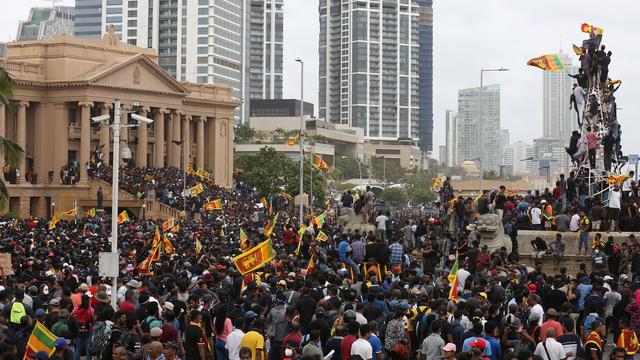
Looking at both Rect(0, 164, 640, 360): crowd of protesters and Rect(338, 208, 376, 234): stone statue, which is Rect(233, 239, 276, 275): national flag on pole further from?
Rect(338, 208, 376, 234): stone statue

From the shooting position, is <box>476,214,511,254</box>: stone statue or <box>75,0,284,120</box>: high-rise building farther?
<box>75,0,284,120</box>: high-rise building

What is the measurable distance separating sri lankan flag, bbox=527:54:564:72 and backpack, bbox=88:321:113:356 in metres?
30.1

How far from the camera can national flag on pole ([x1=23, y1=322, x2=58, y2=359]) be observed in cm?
→ 1658

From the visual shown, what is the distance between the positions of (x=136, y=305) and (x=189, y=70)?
165 meters

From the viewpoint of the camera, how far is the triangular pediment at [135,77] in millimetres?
84625

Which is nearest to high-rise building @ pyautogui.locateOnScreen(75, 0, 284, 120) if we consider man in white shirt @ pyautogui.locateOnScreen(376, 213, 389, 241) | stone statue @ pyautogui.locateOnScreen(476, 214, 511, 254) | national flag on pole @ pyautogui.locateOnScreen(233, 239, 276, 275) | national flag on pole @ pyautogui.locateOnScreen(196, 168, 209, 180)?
national flag on pole @ pyautogui.locateOnScreen(196, 168, 209, 180)

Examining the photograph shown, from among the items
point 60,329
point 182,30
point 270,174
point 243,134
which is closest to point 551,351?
point 60,329

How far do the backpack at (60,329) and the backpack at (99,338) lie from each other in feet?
1.82

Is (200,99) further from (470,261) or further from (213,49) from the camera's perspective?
(213,49)

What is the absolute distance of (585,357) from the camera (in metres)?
17.6

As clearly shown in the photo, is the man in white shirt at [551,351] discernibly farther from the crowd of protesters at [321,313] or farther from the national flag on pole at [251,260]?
the national flag on pole at [251,260]

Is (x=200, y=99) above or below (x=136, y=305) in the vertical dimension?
above

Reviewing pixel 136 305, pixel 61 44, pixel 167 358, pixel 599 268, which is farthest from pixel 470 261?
pixel 61 44

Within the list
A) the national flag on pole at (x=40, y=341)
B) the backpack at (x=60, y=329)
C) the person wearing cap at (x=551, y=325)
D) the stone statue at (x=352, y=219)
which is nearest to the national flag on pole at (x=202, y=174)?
the stone statue at (x=352, y=219)
